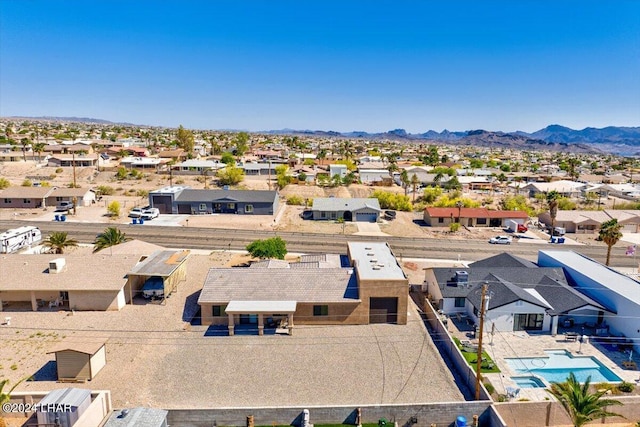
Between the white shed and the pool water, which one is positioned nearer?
the white shed

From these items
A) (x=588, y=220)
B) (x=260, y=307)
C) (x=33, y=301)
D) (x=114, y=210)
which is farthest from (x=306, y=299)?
(x=588, y=220)

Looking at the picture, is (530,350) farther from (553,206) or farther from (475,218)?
(475,218)

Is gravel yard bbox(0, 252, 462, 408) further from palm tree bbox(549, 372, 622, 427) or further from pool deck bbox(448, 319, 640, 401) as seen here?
palm tree bbox(549, 372, 622, 427)

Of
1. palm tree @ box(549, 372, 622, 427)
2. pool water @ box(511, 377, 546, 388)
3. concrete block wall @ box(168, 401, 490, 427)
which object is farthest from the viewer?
pool water @ box(511, 377, 546, 388)

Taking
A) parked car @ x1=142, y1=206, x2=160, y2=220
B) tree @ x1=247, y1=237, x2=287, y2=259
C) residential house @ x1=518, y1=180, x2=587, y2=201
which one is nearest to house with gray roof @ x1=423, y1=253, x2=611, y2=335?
tree @ x1=247, y1=237, x2=287, y2=259

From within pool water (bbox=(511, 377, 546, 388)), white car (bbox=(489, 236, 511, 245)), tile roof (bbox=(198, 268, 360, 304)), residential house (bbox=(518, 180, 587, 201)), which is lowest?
pool water (bbox=(511, 377, 546, 388))

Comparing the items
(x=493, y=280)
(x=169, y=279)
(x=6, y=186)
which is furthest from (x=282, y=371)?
(x=6, y=186)

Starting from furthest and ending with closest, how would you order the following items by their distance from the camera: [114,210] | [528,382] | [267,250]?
[114,210] → [267,250] → [528,382]
